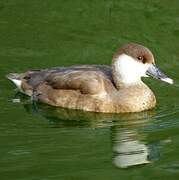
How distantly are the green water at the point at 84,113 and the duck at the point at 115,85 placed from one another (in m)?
0.14

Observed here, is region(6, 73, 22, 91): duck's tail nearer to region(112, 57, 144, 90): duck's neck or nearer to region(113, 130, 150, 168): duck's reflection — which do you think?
region(112, 57, 144, 90): duck's neck

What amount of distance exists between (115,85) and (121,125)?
85cm

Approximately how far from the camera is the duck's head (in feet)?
32.7

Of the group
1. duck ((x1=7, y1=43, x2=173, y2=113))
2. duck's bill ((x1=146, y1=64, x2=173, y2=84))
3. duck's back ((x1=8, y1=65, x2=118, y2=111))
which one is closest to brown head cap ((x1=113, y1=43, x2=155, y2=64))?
duck ((x1=7, y1=43, x2=173, y2=113))

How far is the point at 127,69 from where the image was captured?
1011cm

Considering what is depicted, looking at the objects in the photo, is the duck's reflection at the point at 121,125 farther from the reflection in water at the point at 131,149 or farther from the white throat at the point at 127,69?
the white throat at the point at 127,69

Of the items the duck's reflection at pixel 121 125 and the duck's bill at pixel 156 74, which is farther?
the duck's bill at pixel 156 74

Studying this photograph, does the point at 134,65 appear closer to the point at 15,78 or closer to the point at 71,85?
the point at 71,85

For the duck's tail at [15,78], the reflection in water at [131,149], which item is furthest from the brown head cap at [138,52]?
the duck's tail at [15,78]

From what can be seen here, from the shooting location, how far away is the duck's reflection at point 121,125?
322 inches

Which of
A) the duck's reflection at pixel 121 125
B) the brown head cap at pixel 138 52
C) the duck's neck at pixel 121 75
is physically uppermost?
the brown head cap at pixel 138 52

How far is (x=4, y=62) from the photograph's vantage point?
11.6 m

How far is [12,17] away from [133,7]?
2.21 meters

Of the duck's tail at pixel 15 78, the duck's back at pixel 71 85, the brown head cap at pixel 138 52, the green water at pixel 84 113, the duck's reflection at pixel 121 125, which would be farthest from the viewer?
the duck's tail at pixel 15 78
